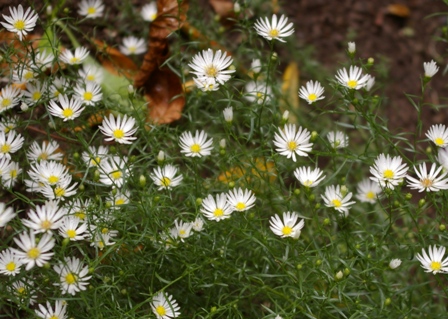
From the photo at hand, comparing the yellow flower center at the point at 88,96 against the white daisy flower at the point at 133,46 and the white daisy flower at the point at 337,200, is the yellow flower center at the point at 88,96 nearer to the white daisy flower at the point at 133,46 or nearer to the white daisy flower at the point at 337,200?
the white daisy flower at the point at 133,46

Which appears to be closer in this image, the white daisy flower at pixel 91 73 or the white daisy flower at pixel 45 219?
the white daisy flower at pixel 45 219

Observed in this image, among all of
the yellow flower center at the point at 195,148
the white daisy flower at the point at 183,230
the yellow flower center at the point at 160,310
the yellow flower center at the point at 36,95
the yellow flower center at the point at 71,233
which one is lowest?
the yellow flower center at the point at 160,310

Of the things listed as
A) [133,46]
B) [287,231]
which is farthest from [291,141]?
[133,46]

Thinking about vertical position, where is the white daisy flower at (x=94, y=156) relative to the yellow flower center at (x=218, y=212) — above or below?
above

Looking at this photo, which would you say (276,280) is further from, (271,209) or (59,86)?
(59,86)

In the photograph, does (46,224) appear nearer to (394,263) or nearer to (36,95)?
(36,95)

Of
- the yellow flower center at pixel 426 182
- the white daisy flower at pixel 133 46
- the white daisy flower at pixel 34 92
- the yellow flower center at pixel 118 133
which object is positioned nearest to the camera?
the yellow flower center at pixel 426 182

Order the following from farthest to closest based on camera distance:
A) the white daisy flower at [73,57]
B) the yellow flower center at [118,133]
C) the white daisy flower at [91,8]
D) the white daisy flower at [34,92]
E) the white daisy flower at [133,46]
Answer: the white daisy flower at [133,46] < the white daisy flower at [91,8] < the white daisy flower at [73,57] < the white daisy flower at [34,92] < the yellow flower center at [118,133]

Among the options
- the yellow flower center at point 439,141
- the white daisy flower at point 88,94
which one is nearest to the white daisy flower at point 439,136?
the yellow flower center at point 439,141
